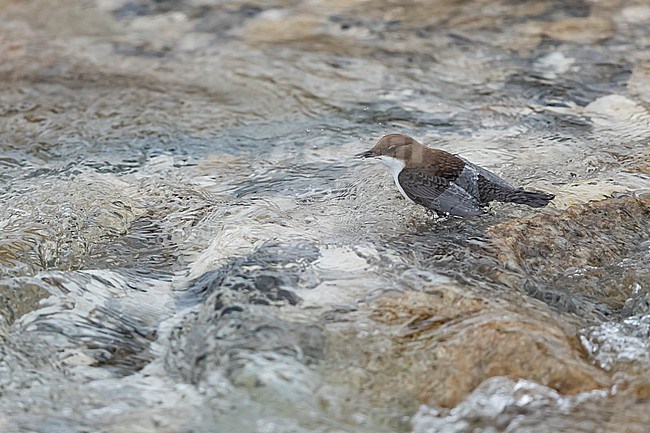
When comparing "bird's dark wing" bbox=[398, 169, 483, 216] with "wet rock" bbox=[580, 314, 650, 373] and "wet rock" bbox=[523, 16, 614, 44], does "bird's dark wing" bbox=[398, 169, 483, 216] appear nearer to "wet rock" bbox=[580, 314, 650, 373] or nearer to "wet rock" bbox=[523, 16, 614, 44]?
"wet rock" bbox=[580, 314, 650, 373]

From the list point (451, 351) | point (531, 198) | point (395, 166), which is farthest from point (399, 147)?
point (451, 351)

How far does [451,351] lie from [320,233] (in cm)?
119

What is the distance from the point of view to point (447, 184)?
159 inches

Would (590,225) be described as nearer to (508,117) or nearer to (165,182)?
(508,117)

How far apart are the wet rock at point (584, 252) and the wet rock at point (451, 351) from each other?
31cm

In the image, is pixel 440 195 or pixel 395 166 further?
pixel 395 166

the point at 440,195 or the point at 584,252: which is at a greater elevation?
the point at 440,195

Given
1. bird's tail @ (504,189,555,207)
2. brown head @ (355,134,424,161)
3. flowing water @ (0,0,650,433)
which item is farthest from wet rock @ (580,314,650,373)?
brown head @ (355,134,424,161)

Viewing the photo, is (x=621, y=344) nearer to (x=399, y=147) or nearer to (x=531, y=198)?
(x=531, y=198)

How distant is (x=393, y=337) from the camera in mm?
3197

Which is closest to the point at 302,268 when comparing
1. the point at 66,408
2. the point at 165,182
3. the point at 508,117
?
the point at 66,408

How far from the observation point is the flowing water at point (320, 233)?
9.77ft

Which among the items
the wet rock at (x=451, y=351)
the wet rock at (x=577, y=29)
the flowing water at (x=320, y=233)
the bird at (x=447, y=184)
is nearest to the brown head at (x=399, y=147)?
the bird at (x=447, y=184)

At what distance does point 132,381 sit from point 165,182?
191 cm
